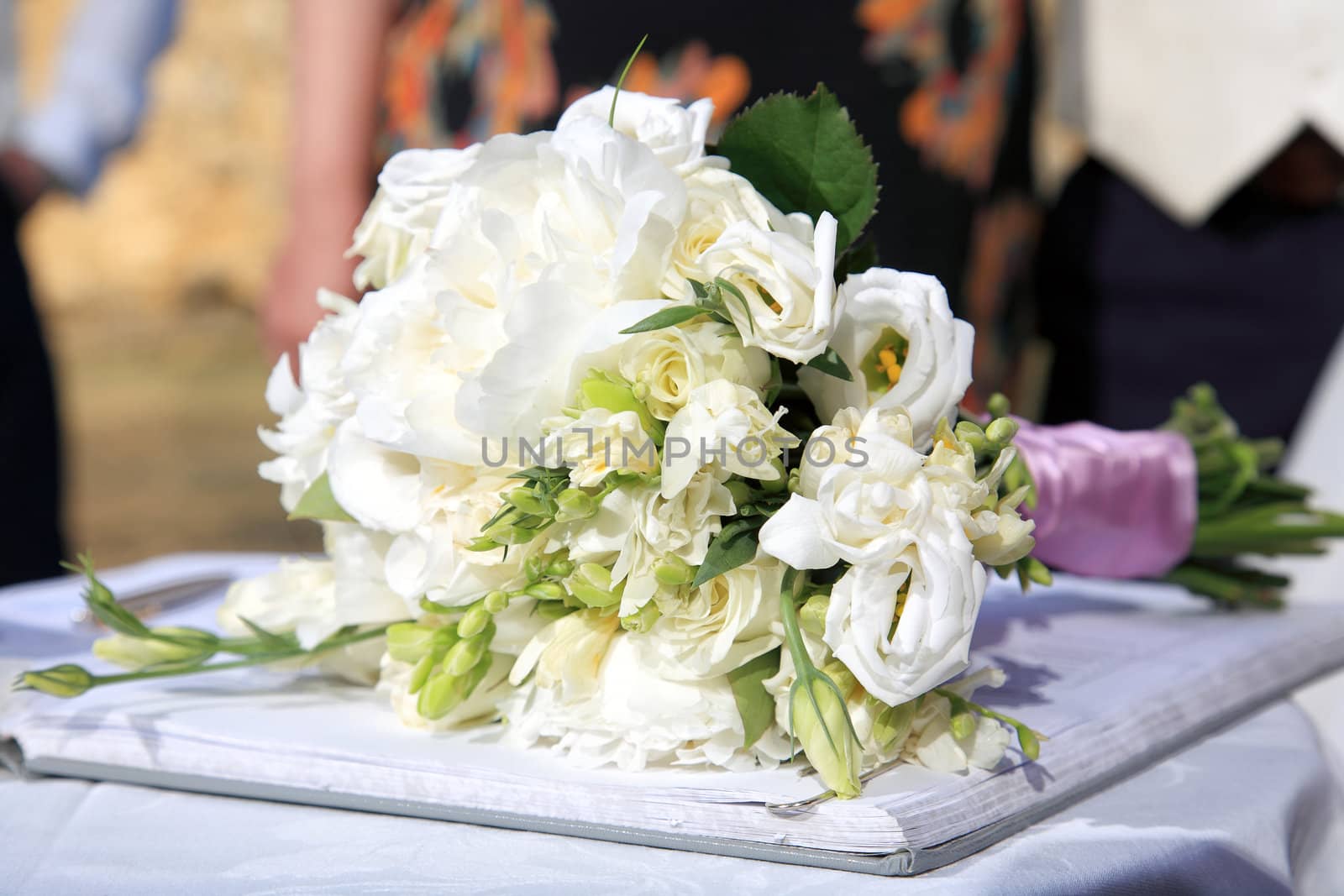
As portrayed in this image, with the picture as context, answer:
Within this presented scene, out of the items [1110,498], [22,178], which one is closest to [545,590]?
[1110,498]

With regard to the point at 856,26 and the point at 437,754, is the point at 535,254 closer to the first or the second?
the point at 437,754

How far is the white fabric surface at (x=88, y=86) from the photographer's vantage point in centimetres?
169

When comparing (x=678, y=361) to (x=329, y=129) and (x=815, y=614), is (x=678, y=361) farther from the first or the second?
(x=329, y=129)

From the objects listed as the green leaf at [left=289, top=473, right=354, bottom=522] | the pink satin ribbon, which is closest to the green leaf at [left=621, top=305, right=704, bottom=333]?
the green leaf at [left=289, top=473, right=354, bottom=522]

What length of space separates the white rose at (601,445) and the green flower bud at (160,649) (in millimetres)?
252

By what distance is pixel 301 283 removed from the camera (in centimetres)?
134

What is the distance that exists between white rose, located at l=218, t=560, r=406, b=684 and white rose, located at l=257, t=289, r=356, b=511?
4cm

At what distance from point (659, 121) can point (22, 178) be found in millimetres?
1506

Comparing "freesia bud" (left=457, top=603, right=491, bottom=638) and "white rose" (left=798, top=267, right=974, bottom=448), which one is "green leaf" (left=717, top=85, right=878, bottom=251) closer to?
"white rose" (left=798, top=267, right=974, bottom=448)

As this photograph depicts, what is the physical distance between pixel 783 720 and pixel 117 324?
575 centimetres

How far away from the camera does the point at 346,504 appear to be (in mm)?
543

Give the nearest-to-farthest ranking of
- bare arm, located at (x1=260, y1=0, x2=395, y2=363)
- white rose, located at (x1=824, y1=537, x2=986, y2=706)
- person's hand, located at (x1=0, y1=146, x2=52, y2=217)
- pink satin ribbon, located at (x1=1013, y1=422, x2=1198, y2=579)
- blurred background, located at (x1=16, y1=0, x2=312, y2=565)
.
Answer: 1. white rose, located at (x1=824, y1=537, x2=986, y2=706)
2. pink satin ribbon, located at (x1=1013, y1=422, x2=1198, y2=579)
3. bare arm, located at (x1=260, y1=0, x2=395, y2=363)
4. person's hand, located at (x1=0, y1=146, x2=52, y2=217)
5. blurred background, located at (x1=16, y1=0, x2=312, y2=565)

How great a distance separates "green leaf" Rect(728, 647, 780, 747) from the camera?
19.2 inches

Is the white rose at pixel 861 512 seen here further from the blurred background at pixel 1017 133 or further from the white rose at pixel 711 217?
the blurred background at pixel 1017 133
